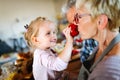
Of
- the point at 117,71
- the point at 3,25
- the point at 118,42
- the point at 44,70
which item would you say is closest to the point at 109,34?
the point at 118,42

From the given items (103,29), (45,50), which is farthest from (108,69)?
(45,50)

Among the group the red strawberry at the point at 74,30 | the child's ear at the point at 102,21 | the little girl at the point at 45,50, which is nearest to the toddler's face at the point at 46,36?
the little girl at the point at 45,50

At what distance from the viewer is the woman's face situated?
2.75 ft

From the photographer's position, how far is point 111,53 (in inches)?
30.3

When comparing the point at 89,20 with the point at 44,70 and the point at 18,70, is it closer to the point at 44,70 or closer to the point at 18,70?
the point at 44,70

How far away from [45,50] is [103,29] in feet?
1.48

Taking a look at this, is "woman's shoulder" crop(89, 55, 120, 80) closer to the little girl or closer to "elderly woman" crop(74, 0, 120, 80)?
"elderly woman" crop(74, 0, 120, 80)

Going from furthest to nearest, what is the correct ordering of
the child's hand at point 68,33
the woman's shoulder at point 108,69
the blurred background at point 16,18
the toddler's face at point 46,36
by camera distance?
1. the blurred background at point 16,18
2. the toddler's face at point 46,36
3. the child's hand at point 68,33
4. the woman's shoulder at point 108,69

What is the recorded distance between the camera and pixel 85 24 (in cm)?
87

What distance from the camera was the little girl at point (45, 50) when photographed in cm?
100

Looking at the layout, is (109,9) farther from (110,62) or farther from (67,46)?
(67,46)

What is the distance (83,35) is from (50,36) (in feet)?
1.13

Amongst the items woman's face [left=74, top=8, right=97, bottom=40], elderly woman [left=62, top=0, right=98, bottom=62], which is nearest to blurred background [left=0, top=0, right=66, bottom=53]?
elderly woman [left=62, top=0, right=98, bottom=62]

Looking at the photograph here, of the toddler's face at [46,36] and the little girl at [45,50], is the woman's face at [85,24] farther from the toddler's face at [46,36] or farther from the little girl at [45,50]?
the toddler's face at [46,36]
